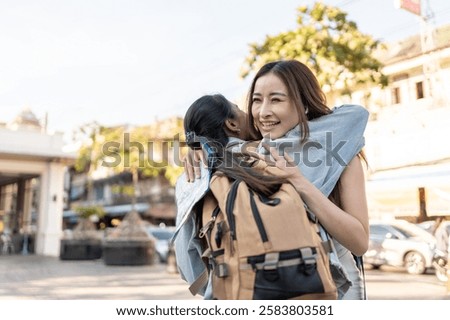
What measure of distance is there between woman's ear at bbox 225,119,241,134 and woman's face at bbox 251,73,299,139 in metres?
0.06

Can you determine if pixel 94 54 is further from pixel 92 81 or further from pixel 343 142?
pixel 343 142

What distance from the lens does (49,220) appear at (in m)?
10.8

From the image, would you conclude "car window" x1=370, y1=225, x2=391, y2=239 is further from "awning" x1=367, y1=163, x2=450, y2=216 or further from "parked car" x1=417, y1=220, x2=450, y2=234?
"parked car" x1=417, y1=220, x2=450, y2=234

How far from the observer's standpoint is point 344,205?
2.65 ft

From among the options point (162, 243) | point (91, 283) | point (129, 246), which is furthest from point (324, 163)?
point (162, 243)

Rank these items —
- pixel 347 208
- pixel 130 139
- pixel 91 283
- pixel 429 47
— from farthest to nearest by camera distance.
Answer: pixel 130 139 → pixel 91 283 → pixel 429 47 → pixel 347 208

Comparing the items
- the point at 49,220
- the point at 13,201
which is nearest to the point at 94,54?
the point at 49,220

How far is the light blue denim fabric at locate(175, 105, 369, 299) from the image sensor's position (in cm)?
81

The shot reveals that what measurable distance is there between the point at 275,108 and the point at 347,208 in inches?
8.5

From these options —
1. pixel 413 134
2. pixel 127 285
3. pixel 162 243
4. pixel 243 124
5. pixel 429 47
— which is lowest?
pixel 127 285

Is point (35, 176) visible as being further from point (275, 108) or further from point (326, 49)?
point (275, 108)

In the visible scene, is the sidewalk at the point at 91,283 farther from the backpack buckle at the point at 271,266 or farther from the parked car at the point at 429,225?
the backpack buckle at the point at 271,266

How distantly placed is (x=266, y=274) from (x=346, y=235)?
0.16 meters

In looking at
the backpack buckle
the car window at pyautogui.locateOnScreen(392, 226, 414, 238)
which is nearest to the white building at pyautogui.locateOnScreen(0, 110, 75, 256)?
the car window at pyautogui.locateOnScreen(392, 226, 414, 238)
